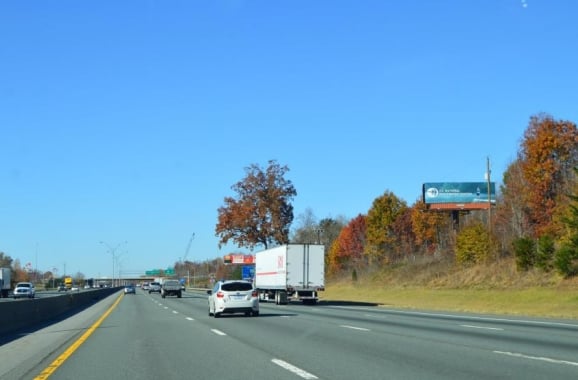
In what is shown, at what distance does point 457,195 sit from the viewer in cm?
8375

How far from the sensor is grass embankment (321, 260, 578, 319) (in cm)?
3509

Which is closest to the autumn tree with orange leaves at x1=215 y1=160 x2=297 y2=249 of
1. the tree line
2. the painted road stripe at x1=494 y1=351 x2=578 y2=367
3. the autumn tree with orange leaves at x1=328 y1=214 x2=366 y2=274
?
the tree line

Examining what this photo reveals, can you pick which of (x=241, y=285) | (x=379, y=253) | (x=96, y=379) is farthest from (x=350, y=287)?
(x=96, y=379)

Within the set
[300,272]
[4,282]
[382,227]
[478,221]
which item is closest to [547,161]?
[478,221]

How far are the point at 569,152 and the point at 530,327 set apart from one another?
153 feet

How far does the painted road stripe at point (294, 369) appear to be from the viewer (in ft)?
37.1

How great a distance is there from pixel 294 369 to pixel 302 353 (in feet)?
8.71

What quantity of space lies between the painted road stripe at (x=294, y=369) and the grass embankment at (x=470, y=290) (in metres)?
19.2

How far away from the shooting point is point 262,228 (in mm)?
78000

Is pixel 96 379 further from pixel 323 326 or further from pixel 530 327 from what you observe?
pixel 530 327

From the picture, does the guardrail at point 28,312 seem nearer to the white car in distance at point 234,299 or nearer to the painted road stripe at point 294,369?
the white car in distance at point 234,299

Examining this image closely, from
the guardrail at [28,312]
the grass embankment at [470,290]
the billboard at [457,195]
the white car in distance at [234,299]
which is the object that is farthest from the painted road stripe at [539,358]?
the billboard at [457,195]

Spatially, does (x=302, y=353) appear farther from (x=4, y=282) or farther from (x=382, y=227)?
(x=382, y=227)

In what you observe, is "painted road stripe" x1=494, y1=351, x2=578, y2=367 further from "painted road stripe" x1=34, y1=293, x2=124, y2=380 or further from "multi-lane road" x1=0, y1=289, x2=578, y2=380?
"painted road stripe" x1=34, y1=293, x2=124, y2=380
